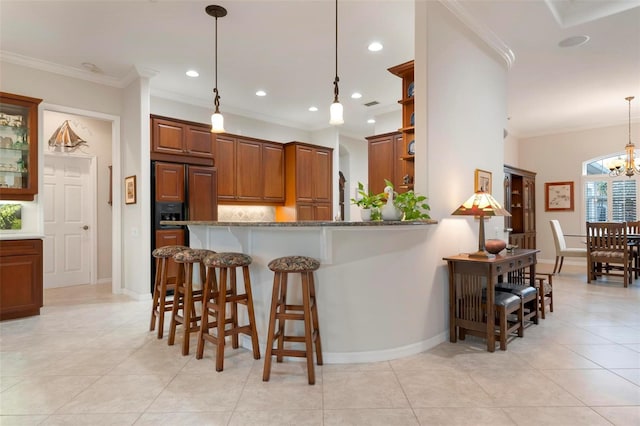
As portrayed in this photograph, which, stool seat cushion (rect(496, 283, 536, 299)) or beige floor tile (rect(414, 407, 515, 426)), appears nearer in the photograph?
beige floor tile (rect(414, 407, 515, 426))

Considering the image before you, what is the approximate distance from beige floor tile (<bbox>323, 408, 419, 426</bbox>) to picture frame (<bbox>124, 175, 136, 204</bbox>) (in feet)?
13.4

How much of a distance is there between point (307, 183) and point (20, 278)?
4.53 meters

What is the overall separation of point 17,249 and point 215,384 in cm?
319

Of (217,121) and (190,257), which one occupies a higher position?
(217,121)

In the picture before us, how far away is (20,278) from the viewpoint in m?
3.99

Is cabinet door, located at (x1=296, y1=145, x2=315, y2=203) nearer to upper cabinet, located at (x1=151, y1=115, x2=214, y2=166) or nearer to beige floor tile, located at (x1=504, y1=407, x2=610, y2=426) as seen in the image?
upper cabinet, located at (x1=151, y1=115, x2=214, y2=166)

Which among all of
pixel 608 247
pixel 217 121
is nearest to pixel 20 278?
pixel 217 121

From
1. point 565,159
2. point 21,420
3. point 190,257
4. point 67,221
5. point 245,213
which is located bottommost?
point 21,420

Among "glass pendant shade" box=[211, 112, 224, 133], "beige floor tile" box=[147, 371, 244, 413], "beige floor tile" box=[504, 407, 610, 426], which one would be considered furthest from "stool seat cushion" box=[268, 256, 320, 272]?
"glass pendant shade" box=[211, 112, 224, 133]

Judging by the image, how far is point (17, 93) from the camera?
4379 mm

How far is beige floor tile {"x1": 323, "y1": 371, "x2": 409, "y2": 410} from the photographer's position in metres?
2.13

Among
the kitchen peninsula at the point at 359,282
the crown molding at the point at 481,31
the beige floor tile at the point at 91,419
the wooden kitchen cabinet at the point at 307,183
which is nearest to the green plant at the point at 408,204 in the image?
the kitchen peninsula at the point at 359,282

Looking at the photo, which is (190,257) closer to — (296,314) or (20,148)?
(296,314)

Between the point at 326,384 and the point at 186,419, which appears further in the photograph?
the point at 326,384
